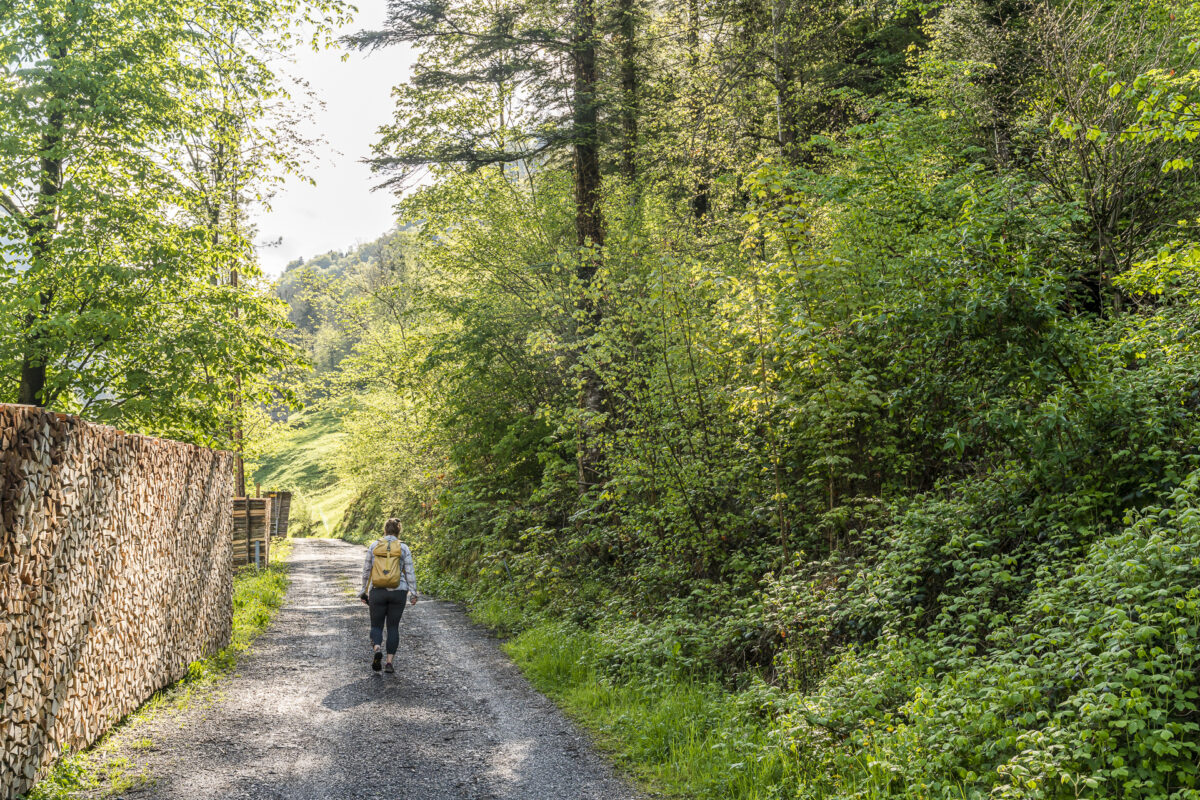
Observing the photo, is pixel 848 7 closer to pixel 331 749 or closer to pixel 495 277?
pixel 495 277

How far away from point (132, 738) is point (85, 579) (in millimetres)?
1508

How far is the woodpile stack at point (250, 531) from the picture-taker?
66.8 feet

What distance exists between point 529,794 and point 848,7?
19273 millimetres

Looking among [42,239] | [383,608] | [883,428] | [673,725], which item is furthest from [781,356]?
[42,239]

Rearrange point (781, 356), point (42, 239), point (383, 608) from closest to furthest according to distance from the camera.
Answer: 1. point (781, 356)
2. point (383, 608)
3. point (42, 239)

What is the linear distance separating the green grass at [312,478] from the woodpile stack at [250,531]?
18.3m

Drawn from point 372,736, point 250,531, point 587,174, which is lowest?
point 372,736

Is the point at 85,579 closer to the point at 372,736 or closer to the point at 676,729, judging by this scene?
the point at 372,736

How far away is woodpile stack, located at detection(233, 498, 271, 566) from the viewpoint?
802 inches

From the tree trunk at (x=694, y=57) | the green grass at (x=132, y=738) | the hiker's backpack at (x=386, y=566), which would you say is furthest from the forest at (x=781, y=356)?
the green grass at (x=132, y=738)

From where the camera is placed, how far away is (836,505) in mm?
8555

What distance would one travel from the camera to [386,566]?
9.90m

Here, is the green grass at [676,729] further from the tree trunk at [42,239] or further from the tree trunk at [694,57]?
the tree trunk at [694,57]

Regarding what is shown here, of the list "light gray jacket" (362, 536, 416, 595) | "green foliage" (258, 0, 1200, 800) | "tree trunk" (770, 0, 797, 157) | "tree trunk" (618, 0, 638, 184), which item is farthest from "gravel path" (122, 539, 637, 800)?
"tree trunk" (770, 0, 797, 157)
